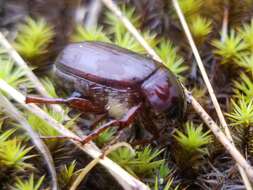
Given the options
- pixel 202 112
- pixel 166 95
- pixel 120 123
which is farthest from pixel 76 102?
pixel 202 112

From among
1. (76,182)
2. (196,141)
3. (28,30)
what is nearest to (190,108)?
(196,141)

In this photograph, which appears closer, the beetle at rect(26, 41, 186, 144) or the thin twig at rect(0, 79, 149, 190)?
the thin twig at rect(0, 79, 149, 190)

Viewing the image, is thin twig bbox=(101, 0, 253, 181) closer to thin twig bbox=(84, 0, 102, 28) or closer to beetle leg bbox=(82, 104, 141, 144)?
thin twig bbox=(84, 0, 102, 28)

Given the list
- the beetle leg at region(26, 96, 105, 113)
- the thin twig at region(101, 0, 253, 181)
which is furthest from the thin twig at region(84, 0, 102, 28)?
the beetle leg at region(26, 96, 105, 113)

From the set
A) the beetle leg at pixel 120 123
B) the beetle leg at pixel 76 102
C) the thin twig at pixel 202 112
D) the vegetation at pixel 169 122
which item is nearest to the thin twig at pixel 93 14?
the vegetation at pixel 169 122

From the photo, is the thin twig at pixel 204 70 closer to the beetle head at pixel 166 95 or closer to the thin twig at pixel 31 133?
the beetle head at pixel 166 95

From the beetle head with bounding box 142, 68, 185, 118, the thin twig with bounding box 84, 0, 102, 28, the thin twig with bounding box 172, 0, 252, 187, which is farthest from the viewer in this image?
the thin twig with bounding box 84, 0, 102, 28

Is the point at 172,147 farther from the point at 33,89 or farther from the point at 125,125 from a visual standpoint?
the point at 33,89

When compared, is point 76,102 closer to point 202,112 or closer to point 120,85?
point 120,85
